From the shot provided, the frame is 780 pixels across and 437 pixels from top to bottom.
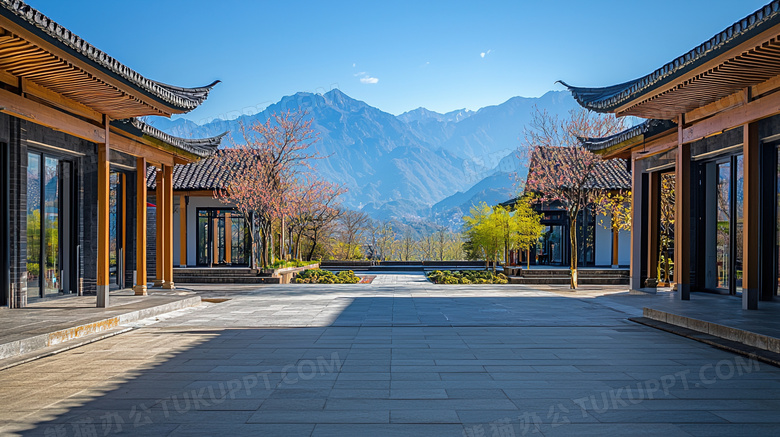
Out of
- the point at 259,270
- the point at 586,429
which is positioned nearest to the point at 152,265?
the point at 259,270

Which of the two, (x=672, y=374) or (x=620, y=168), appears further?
(x=620, y=168)

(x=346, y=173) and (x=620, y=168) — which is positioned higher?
(x=346, y=173)

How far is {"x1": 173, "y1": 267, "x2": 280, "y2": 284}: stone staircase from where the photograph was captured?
1878 cm

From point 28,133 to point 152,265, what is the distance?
1096 cm

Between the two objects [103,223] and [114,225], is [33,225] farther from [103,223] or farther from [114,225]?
[114,225]

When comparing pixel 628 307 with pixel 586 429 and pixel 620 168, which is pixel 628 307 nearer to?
pixel 586 429

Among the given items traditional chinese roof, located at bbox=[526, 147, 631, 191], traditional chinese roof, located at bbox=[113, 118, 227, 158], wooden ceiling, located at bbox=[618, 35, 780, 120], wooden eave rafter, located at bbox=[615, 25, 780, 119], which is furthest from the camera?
traditional chinese roof, located at bbox=[526, 147, 631, 191]

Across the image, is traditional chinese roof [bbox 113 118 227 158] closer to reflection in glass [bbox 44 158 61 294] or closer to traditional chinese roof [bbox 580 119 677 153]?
reflection in glass [bbox 44 158 61 294]

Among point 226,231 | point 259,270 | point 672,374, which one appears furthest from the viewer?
point 226,231

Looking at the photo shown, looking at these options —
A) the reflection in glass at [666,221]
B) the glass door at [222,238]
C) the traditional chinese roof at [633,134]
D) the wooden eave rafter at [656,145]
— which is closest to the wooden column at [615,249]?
the reflection in glass at [666,221]

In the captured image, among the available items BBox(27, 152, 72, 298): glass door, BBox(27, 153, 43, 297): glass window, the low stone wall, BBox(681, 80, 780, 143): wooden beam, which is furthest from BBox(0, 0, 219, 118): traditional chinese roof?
BBox(681, 80, 780, 143): wooden beam

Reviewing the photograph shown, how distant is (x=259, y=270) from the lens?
19391 millimetres

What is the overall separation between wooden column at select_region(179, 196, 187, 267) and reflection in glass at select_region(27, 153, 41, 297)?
12895 millimetres

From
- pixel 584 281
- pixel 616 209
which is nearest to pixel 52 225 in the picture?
pixel 584 281
